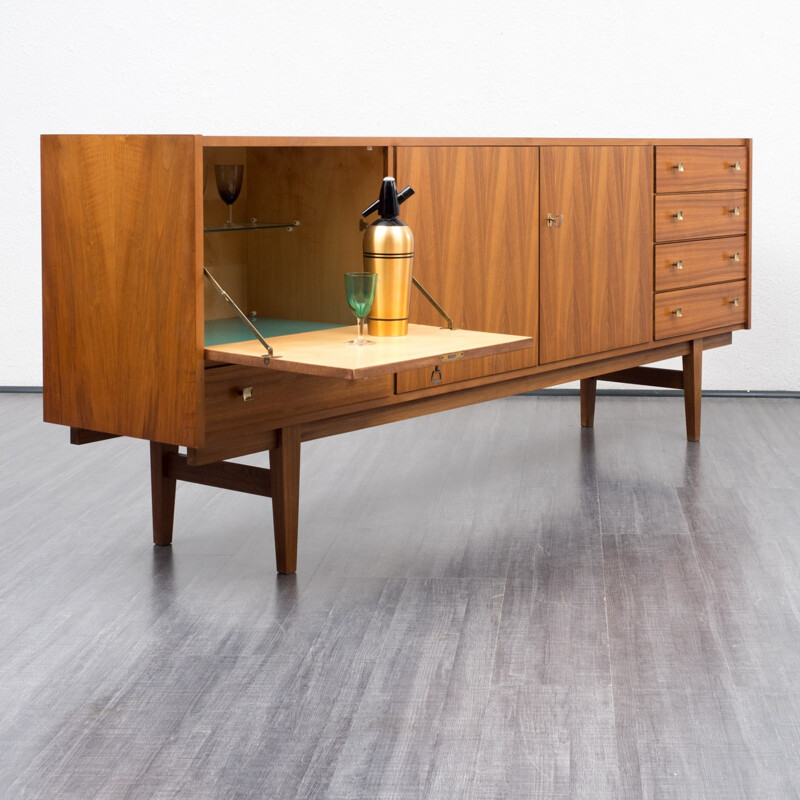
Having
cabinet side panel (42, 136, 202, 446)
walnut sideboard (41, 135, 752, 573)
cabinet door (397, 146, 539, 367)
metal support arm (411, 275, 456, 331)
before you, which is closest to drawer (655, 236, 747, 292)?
walnut sideboard (41, 135, 752, 573)

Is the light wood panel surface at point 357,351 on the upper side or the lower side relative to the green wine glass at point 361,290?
lower

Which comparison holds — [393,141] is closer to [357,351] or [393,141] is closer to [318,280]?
[318,280]

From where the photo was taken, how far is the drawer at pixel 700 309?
3.78m

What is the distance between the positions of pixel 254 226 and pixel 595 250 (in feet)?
3.63

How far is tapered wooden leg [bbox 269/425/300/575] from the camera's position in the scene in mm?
2652

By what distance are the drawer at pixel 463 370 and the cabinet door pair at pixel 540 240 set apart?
0.21 feet

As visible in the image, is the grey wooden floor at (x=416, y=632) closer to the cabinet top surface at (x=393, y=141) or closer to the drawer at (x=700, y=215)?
the drawer at (x=700, y=215)

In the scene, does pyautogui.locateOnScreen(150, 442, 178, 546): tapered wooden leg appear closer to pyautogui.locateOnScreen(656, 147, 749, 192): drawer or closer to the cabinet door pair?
the cabinet door pair

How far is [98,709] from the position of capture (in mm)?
2023

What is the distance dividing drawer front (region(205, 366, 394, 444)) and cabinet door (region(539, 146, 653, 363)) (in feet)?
2.41

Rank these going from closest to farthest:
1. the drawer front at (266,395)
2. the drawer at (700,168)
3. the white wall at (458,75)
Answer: the drawer front at (266,395), the drawer at (700,168), the white wall at (458,75)

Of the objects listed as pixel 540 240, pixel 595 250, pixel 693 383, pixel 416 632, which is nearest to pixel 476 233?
pixel 540 240

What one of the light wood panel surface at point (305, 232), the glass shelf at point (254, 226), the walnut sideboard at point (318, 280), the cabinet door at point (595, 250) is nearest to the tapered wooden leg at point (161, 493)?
the walnut sideboard at point (318, 280)

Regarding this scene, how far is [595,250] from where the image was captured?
3.45m
